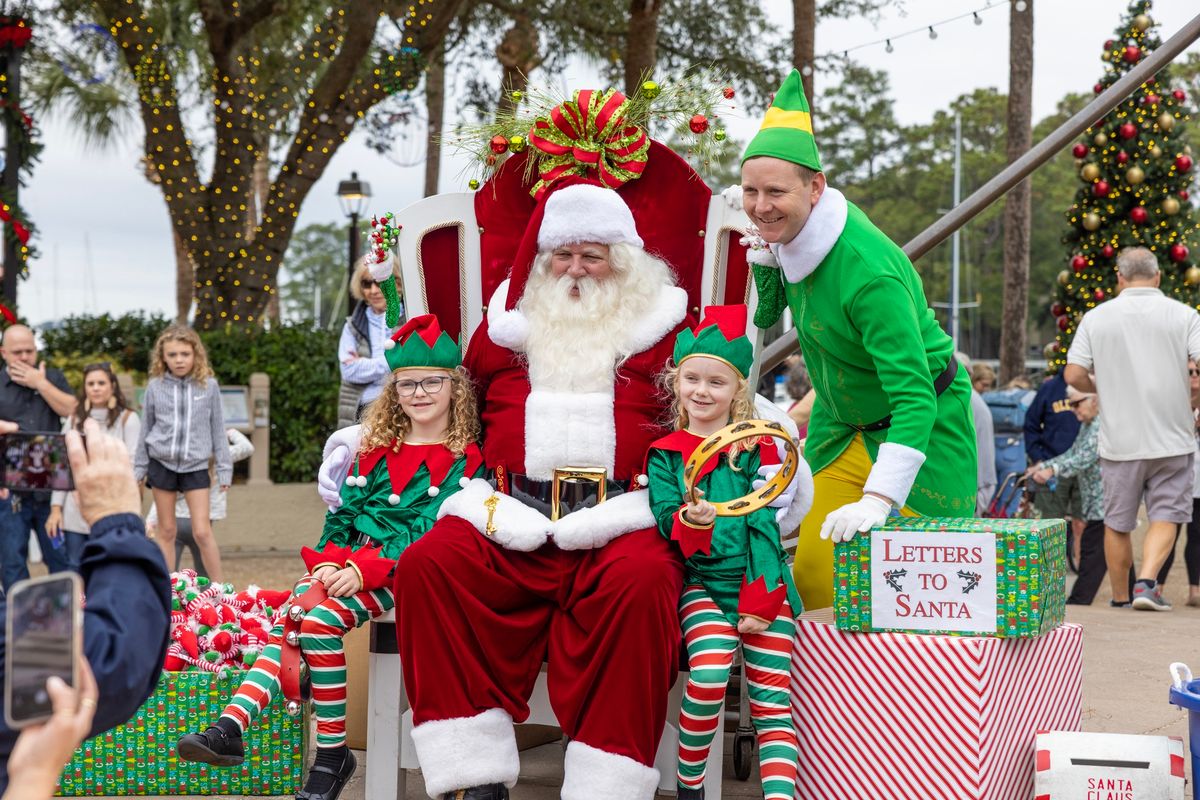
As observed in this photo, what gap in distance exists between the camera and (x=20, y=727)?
5.40 ft

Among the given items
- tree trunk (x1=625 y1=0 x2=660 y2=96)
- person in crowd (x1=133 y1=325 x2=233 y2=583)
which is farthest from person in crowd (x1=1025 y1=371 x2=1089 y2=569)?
person in crowd (x1=133 y1=325 x2=233 y2=583)

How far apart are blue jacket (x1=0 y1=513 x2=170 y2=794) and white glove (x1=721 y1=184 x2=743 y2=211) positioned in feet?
8.05

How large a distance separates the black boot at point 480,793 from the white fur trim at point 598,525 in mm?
664

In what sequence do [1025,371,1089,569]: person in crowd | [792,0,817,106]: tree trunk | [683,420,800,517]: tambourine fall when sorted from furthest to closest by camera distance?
[792,0,817,106]: tree trunk, [1025,371,1089,569]: person in crowd, [683,420,800,517]: tambourine

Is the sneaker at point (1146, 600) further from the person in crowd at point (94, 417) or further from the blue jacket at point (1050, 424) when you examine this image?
the person in crowd at point (94, 417)

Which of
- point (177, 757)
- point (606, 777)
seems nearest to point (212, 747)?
point (177, 757)

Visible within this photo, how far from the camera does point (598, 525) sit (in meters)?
3.61

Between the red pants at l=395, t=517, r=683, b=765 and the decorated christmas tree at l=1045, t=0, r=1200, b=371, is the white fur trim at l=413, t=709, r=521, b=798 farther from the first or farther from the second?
the decorated christmas tree at l=1045, t=0, r=1200, b=371

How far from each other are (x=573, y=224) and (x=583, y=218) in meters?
0.04

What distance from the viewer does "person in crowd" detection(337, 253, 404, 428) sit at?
7039 mm

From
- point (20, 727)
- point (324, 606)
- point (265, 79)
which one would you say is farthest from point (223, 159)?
point (20, 727)

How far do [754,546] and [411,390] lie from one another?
1.20 metres

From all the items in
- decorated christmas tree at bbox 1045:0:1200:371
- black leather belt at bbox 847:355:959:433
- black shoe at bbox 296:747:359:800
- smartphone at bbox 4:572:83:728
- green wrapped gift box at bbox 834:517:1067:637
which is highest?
decorated christmas tree at bbox 1045:0:1200:371

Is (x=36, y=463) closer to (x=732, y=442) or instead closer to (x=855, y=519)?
(x=732, y=442)
